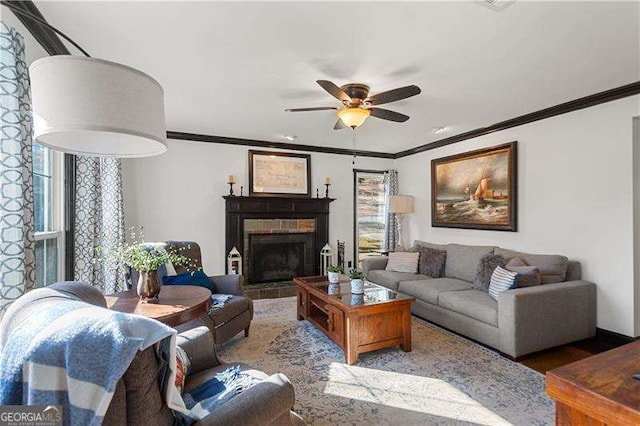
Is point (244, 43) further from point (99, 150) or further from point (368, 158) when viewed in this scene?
point (368, 158)

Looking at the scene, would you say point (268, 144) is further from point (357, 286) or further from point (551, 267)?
point (551, 267)

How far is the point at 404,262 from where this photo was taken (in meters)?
4.66

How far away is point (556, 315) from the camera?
9.55 feet

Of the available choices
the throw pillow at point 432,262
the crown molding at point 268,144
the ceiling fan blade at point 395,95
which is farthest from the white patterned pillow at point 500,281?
the crown molding at point 268,144

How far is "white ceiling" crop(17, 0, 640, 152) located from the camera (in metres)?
1.88

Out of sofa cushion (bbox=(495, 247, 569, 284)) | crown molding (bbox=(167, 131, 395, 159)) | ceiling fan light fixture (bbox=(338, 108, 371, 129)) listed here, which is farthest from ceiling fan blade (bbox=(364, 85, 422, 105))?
crown molding (bbox=(167, 131, 395, 159))

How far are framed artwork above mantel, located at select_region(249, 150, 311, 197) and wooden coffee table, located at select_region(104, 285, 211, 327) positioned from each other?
9.93ft

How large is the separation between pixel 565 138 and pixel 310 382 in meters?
3.77

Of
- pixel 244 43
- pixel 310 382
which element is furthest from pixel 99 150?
pixel 310 382

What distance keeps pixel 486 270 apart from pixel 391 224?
2716 mm

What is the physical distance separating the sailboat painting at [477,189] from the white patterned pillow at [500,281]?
1066 mm

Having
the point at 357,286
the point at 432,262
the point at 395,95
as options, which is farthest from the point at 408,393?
the point at 432,262

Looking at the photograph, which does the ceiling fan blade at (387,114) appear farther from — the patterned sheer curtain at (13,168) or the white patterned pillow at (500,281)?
the patterned sheer curtain at (13,168)

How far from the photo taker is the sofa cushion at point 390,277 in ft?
14.0
